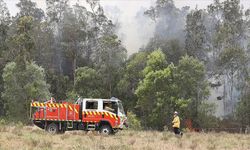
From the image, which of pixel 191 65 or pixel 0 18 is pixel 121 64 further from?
pixel 0 18

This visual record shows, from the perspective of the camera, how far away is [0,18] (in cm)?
7706

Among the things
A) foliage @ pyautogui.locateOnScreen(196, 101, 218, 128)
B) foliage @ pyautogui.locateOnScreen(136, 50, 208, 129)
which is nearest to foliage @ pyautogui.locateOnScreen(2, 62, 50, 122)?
foliage @ pyautogui.locateOnScreen(136, 50, 208, 129)

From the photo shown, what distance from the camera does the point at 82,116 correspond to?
26.8 metres

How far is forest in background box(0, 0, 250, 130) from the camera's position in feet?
185

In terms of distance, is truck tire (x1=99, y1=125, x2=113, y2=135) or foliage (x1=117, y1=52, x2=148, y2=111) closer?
truck tire (x1=99, y1=125, x2=113, y2=135)

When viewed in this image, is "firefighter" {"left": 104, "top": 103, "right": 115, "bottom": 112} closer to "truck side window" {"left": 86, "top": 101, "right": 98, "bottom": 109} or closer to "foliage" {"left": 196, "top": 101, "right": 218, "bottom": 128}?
"truck side window" {"left": 86, "top": 101, "right": 98, "bottom": 109}

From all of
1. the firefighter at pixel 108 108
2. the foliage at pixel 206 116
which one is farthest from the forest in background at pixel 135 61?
the firefighter at pixel 108 108

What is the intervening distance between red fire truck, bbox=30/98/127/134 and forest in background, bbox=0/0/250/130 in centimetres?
2768

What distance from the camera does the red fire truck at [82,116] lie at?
26.8 metres

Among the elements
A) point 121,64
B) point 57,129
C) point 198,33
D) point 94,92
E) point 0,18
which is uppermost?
point 0,18

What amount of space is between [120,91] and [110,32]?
1358cm

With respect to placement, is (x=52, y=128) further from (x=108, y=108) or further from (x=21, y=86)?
(x=21, y=86)

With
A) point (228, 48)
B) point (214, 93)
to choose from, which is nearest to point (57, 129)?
point (228, 48)

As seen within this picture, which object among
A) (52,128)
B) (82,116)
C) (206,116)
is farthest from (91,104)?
(206,116)
